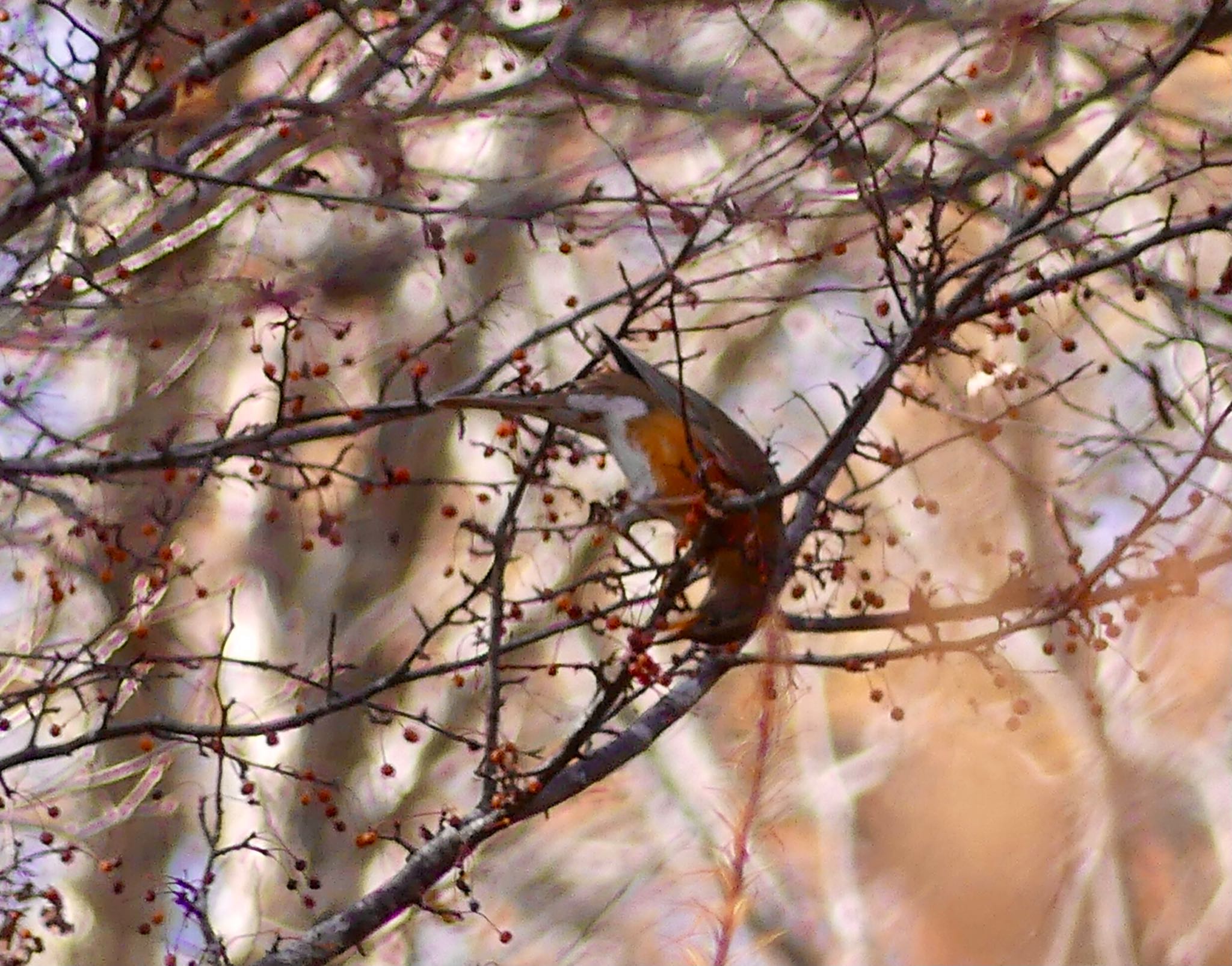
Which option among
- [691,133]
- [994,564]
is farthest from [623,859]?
[691,133]

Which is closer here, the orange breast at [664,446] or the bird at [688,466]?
the bird at [688,466]

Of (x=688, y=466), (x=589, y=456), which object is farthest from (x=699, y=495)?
(x=589, y=456)

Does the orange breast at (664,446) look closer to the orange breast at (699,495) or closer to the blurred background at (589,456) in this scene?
the orange breast at (699,495)

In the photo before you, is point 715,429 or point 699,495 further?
point 715,429

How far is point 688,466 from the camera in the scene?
3.45 meters

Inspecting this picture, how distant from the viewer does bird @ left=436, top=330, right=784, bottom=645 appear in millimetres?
2875

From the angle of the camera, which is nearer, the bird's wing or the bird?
the bird

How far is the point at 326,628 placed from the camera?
7371 millimetres

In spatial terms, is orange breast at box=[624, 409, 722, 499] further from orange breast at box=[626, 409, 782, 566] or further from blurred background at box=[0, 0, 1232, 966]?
blurred background at box=[0, 0, 1232, 966]

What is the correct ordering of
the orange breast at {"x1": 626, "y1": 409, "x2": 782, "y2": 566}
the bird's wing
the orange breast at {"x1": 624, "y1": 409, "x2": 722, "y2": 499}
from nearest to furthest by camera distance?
1. the orange breast at {"x1": 626, "y1": 409, "x2": 782, "y2": 566}
2. the bird's wing
3. the orange breast at {"x1": 624, "y1": 409, "x2": 722, "y2": 499}

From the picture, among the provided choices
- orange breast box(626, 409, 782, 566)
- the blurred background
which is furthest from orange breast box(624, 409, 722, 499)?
the blurred background

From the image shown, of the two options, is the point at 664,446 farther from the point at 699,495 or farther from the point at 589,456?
the point at 699,495

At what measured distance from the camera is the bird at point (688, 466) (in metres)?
2.88

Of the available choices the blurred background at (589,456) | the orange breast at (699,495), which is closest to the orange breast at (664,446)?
the orange breast at (699,495)
